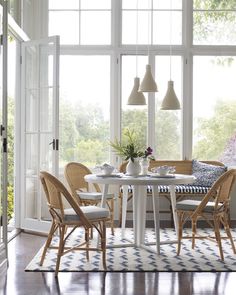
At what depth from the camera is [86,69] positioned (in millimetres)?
7680

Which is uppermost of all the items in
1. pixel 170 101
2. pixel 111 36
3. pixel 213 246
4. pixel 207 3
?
pixel 207 3

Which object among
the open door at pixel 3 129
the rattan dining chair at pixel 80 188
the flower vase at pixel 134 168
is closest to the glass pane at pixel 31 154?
the rattan dining chair at pixel 80 188

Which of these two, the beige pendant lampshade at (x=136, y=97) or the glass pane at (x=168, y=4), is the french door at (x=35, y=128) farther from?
the glass pane at (x=168, y=4)

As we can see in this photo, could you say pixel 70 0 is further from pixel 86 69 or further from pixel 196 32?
pixel 196 32

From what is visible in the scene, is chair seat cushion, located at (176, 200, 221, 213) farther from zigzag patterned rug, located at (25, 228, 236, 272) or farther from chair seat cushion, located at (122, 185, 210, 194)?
chair seat cushion, located at (122, 185, 210, 194)

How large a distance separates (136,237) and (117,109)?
2.59 meters

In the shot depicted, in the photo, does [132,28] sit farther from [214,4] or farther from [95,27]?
[214,4]

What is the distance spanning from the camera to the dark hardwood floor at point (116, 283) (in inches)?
152

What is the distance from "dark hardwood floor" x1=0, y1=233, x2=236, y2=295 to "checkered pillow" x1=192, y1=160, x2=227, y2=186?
269 centimetres

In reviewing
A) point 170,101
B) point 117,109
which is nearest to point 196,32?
point 117,109

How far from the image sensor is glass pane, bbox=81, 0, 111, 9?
761 centimetres

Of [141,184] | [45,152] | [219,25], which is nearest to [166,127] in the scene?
[219,25]

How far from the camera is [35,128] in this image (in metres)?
6.44

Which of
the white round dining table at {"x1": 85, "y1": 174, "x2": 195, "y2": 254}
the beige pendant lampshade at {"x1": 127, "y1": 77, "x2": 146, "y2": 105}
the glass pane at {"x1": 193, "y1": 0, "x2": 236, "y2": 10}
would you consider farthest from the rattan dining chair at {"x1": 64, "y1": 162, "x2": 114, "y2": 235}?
the glass pane at {"x1": 193, "y1": 0, "x2": 236, "y2": 10}
